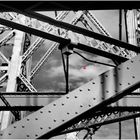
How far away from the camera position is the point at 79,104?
3.37 m

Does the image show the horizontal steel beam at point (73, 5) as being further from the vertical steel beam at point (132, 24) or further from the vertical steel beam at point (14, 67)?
the vertical steel beam at point (132, 24)

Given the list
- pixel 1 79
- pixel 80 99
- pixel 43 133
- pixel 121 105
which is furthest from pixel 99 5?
pixel 1 79

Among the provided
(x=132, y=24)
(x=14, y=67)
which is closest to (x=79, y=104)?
(x=14, y=67)

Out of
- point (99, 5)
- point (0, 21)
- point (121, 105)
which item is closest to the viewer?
point (99, 5)

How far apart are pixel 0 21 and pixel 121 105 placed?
3419mm

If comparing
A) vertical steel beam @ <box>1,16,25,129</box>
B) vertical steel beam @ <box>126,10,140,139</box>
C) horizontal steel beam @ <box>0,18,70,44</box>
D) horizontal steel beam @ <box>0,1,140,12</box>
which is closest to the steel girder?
horizontal steel beam @ <box>0,1,140,12</box>

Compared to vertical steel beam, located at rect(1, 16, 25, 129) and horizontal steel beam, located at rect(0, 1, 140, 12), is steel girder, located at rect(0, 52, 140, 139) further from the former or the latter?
vertical steel beam, located at rect(1, 16, 25, 129)

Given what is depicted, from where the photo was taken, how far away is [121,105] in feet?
20.9

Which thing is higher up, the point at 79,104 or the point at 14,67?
the point at 14,67

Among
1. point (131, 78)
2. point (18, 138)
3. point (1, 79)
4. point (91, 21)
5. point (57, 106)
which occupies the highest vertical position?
point (91, 21)

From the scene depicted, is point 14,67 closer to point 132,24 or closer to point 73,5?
point 132,24

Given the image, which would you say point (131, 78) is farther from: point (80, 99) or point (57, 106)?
point (57, 106)

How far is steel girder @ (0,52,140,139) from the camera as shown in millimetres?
3271

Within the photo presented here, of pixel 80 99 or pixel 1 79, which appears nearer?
pixel 80 99
